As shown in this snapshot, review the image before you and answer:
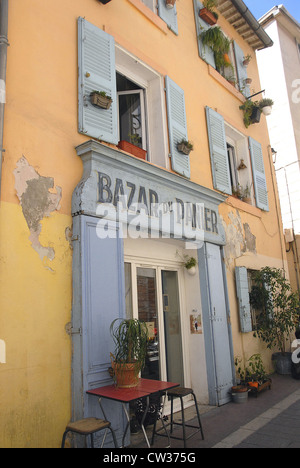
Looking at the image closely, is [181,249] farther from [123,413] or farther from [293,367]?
[293,367]

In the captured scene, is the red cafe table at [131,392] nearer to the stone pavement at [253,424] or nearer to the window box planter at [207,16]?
the stone pavement at [253,424]

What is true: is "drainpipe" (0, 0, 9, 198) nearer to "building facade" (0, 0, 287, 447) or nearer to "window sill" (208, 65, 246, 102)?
"building facade" (0, 0, 287, 447)

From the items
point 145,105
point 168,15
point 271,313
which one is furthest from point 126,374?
point 168,15

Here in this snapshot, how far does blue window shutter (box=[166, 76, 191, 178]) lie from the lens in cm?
564

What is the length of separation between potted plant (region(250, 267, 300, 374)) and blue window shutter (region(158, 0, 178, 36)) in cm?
486

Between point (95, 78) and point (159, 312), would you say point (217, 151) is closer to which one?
point (95, 78)

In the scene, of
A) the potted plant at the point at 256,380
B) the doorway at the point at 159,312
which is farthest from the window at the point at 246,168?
the potted plant at the point at 256,380

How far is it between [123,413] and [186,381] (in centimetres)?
195

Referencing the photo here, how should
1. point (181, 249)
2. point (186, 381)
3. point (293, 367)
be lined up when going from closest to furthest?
1. point (186, 381)
2. point (181, 249)
3. point (293, 367)

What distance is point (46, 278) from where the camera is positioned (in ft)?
11.7

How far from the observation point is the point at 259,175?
8.52 m

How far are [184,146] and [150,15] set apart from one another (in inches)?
85.3

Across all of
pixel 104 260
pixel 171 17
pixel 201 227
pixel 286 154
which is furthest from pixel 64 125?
pixel 286 154

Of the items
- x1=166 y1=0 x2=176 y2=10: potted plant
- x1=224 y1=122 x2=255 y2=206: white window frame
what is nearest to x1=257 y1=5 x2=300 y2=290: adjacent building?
x1=224 y1=122 x2=255 y2=206: white window frame
